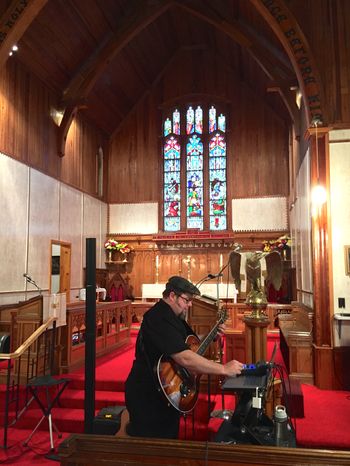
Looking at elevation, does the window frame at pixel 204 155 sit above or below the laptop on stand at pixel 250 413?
above

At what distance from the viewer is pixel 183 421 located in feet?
15.7

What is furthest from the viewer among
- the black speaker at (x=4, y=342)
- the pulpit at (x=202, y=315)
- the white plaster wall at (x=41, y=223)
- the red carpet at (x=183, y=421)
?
the white plaster wall at (x=41, y=223)

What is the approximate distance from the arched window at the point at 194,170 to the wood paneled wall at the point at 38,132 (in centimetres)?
248

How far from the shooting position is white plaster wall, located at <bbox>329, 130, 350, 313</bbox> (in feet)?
20.2

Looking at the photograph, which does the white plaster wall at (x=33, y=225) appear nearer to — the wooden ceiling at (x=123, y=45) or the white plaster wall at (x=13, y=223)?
the white plaster wall at (x=13, y=223)


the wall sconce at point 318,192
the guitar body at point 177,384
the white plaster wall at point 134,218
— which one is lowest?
the guitar body at point 177,384

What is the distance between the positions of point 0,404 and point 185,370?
12.4ft

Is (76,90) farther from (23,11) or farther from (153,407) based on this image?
(153,407)

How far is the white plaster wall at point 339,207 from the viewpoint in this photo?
6152 millimetres

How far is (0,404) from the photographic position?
541 cm

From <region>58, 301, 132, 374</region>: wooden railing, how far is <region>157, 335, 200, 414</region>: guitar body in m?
4.05

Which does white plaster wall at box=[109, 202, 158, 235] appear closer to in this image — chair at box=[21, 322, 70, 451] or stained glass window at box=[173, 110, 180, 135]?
stained glass window at box=[173, 110, 180, 135]

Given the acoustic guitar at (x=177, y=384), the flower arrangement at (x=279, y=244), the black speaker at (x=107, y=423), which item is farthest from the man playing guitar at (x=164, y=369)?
the flower arrangement at (x=279, y=244)

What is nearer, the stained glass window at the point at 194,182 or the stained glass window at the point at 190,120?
the stained glass window at the point at 194,182
